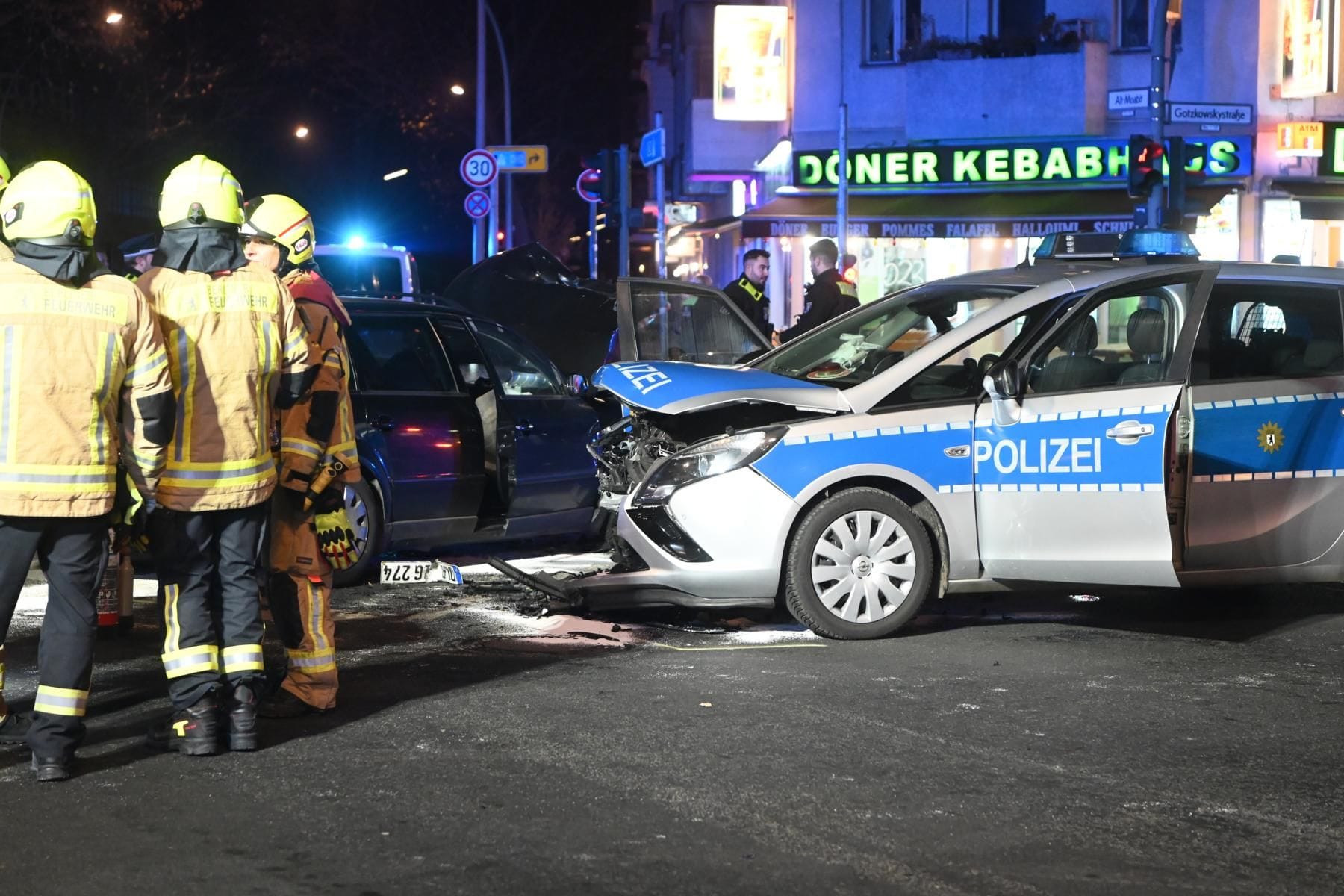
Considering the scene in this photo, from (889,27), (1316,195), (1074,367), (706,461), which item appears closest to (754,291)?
(1074,367)

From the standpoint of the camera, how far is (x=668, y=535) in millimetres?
7500

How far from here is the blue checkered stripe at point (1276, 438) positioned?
7.52m

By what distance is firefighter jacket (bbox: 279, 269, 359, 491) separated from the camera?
5.85m

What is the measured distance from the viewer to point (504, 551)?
34.0 ft

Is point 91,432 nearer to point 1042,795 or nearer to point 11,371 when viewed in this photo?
point 11,371

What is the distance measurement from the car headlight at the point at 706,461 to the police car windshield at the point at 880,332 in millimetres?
677

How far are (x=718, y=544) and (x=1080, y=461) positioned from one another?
5.25 ft

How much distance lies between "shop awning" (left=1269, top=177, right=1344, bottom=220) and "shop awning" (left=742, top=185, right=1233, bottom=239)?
1.99 meters

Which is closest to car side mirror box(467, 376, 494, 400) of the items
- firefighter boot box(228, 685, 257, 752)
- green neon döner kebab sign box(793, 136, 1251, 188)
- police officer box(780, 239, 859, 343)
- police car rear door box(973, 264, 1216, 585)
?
police car rear door box(973, 264, 1216, 585)

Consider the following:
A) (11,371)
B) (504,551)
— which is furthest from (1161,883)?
(504,551)

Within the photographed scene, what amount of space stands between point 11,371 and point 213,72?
3240 cm

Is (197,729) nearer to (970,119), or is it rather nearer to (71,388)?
(71,388)

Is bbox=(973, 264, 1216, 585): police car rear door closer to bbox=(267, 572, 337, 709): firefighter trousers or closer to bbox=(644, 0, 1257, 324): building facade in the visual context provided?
bbox=(267, 572, 337, 709): firefighter trousers

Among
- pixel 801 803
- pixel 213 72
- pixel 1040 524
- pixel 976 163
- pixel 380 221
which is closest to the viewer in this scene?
pixel 801 803
